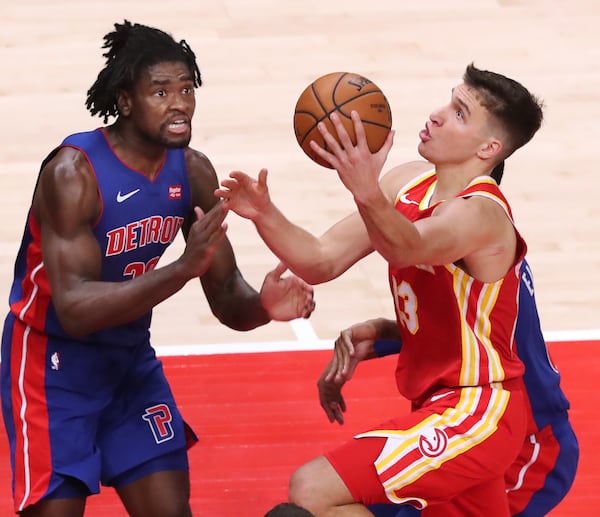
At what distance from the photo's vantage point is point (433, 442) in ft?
Result: 14.6

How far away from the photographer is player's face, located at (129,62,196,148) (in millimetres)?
4820

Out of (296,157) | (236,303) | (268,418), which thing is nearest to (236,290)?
(236,303)

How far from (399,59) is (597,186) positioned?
2.21 meters

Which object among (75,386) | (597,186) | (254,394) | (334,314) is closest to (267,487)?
(254,394)

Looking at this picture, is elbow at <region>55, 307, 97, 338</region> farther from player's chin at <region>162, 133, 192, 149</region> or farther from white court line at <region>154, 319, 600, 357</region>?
white court line at <region>154, 319, 600, 357</region>

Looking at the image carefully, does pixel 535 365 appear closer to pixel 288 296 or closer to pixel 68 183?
pixel 288 296

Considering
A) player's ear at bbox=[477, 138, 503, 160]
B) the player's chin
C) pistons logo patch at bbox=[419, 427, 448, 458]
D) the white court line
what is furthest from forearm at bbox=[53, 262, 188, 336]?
the white court line

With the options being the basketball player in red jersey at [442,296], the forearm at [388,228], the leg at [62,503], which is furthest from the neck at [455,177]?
the leg at [62,503]

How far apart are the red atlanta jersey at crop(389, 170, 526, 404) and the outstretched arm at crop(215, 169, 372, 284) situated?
264mm

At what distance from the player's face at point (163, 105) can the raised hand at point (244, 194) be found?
1.07ft

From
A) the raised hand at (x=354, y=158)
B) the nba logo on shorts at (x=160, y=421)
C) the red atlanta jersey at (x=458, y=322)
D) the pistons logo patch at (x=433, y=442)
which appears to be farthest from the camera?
the nba logo on shorts at (x=160, y=421)

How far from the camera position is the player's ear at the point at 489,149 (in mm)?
4688

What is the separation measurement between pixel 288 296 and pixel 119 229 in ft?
2.17

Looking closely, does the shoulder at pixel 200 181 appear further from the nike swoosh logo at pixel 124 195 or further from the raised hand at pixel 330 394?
the raised hand at pixel 330 394
